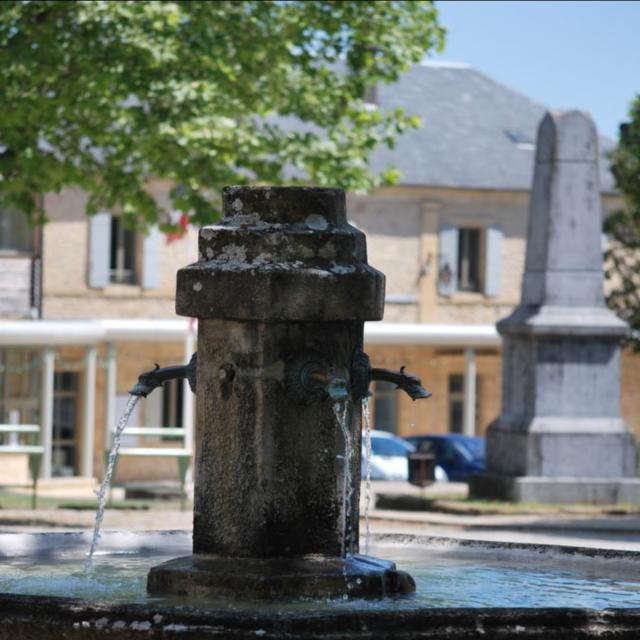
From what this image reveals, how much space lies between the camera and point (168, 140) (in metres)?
23.1

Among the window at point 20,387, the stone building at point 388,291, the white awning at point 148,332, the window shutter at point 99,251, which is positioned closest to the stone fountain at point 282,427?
the white awning at point 148,332

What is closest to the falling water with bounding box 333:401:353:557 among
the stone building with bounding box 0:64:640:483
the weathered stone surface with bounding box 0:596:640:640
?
the weathered stone surface with bounding box 0:596:640:640

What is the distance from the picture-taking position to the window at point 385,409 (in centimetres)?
4509

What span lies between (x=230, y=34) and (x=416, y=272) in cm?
2257

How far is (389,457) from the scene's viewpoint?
1533 inches

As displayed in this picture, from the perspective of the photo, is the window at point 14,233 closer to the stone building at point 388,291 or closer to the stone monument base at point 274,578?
the stone building at point 388,291

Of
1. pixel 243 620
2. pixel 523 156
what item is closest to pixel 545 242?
pixel 243 620

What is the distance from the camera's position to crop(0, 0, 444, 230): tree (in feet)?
74.5

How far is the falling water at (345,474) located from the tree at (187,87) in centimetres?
1449

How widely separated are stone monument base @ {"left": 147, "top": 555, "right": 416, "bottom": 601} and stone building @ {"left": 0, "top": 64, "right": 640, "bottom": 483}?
30.2m

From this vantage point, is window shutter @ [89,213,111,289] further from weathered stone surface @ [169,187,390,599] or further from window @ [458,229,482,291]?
weathered stone surface @ [169,187,390,599]

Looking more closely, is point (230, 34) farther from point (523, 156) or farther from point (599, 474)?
point (523, 156)

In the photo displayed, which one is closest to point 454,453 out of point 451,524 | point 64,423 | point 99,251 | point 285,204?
point 64,423

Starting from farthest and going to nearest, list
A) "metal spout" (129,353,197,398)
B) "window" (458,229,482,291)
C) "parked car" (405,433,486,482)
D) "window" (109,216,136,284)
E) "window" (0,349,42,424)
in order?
1. "window" (458,229,482,291)
2. "window" (109,216,136,284)
3. "window" (0,349,42,424)
4. "parked car" (405,433,486,482)
5. "metal spout" (129,353,197,398)
